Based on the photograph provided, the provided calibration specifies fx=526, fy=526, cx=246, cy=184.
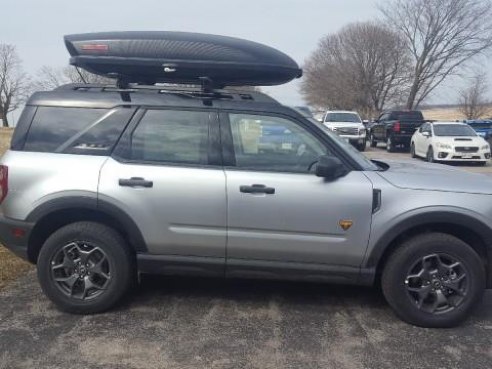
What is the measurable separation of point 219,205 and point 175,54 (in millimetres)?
1265

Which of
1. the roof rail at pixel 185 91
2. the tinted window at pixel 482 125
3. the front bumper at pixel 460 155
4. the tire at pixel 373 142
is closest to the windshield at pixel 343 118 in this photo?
the tire at pixel 373 142

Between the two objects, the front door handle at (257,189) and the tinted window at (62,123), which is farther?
the tinted window at (62,123)

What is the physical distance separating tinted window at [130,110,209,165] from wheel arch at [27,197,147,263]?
0.48 m

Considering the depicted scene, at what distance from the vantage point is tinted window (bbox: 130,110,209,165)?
4.23 m

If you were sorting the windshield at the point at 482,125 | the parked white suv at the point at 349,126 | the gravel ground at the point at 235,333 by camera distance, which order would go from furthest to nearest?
the windshield at the point at 482,125 < the parked white suv at the point at 349,126 < the gravel ground at the point at 235,333

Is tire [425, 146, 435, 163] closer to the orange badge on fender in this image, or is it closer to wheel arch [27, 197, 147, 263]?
the orange badge on fender

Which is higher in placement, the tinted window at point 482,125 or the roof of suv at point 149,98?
the roof of suv at point 149,98

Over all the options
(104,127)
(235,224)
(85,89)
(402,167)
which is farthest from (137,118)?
(402,167)

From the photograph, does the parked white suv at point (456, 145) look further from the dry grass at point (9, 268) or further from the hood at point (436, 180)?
the dry grass at point (9, 268)

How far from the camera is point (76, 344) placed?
3730 millimetres

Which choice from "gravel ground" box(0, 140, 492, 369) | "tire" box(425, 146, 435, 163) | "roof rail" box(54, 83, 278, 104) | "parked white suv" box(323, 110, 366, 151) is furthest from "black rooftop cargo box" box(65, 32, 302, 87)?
"parked white suv" box(323, 110, 366, 151)

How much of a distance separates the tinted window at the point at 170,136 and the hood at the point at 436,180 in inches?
59.0

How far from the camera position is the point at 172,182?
4102 millimetres

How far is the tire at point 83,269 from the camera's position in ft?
13.8
